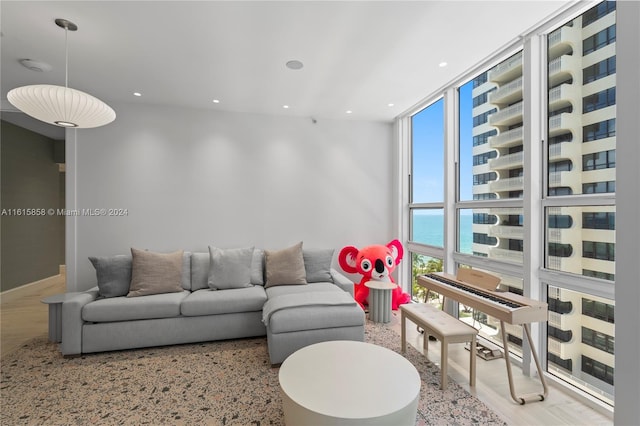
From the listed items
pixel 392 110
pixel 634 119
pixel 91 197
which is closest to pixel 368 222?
pixel 392 110

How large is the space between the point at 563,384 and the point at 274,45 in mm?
3572

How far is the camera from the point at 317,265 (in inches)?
152

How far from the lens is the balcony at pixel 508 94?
257 centimetres

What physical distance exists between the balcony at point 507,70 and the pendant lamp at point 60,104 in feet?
11.5

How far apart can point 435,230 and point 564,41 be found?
2.23 meters

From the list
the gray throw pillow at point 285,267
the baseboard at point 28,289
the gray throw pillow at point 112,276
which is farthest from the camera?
the baseboard at point 28,289

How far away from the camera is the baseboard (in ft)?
14.0

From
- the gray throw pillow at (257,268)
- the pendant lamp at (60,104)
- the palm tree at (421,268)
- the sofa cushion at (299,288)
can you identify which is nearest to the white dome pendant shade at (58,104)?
the pendant lamp at (60,104)

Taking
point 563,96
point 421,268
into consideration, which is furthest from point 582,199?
point 421,268

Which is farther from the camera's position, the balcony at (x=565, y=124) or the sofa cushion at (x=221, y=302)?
the sofa cushion at (x=221, y=302)

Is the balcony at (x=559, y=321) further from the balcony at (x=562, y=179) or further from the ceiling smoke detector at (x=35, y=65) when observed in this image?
the ceiling smoke detector at (x=35, y=65)

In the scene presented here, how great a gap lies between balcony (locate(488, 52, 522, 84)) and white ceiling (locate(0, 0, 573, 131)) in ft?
0.77

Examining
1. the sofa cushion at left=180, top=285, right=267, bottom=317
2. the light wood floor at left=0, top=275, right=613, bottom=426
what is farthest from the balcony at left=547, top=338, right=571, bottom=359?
the sofa cushion at left=180, top=285, right=267, bottom=317

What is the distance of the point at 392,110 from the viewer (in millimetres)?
4129
